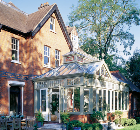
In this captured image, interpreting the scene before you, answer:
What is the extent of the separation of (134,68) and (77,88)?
45.1ft

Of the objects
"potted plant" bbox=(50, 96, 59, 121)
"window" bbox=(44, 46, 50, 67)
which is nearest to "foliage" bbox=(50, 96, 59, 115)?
"potted plant" bbox=(50, 96, 59, 121)

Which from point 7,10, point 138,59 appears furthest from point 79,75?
point 138,59

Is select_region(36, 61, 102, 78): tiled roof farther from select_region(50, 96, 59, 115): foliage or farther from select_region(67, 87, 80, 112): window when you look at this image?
select_region(50, 96, 59, 115): foliage

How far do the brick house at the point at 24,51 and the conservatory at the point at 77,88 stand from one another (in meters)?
0.95

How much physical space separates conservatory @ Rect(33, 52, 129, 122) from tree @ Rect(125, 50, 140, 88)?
24.7ft

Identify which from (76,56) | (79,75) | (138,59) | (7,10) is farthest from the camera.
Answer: (138,59)

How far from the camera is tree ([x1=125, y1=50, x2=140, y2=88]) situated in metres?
26.5

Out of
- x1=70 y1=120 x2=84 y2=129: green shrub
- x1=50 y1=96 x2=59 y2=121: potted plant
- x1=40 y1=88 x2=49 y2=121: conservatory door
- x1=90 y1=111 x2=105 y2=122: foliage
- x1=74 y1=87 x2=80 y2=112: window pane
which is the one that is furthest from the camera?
x1=40 y1=88 x2=49 y2=121: conservatory door

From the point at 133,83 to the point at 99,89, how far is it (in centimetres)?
1224

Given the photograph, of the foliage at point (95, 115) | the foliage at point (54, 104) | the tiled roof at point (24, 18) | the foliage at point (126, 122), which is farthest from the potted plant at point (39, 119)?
the foliage at point (126, 122)

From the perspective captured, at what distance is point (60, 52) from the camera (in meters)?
21.9

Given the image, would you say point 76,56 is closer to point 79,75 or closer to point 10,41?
point 79,75

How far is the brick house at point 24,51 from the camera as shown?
16.2 metres

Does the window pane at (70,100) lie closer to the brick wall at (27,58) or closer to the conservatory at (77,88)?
the conservatory at (77,88)
